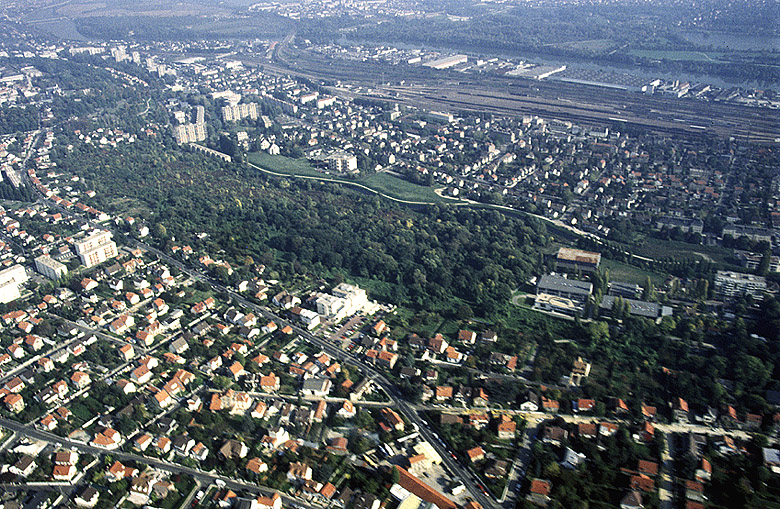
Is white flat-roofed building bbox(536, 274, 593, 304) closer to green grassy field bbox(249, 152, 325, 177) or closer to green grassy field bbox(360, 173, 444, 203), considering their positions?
green grassy field bbox(360, 173, 444, 203)

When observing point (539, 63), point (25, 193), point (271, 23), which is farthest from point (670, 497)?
point (271, 23)

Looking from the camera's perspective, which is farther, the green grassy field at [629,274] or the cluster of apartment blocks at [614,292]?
the green grassy field at [629,274]

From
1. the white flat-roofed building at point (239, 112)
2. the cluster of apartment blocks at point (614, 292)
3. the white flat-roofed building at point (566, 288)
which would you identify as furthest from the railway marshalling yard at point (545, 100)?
the white flat-roofed building at point (566, 288)

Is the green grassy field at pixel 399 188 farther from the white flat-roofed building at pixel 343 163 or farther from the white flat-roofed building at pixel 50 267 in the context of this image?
the white flat-roofed building at pixel 50 267

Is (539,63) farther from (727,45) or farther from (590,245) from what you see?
(590,245)

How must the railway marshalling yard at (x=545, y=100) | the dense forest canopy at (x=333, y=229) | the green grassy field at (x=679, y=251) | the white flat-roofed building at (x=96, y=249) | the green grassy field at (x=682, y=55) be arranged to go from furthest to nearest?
1. the green grassy field at (x=682, y=55)
2. the railway marshalling yard at (x=545, y=100)
3. the green grassy field at (x=679, y=251)
4. the white flat-roofed building at (x=96, y=249)
5. the dense forest canopy at (x=333, y=229)

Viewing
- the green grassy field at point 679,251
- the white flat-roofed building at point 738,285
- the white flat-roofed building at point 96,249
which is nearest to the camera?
the white flat-roofed building at point 738,285

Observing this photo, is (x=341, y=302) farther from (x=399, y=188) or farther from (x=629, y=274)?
(x=399, y=188)

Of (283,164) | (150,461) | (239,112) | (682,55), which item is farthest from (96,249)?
(682,55)
